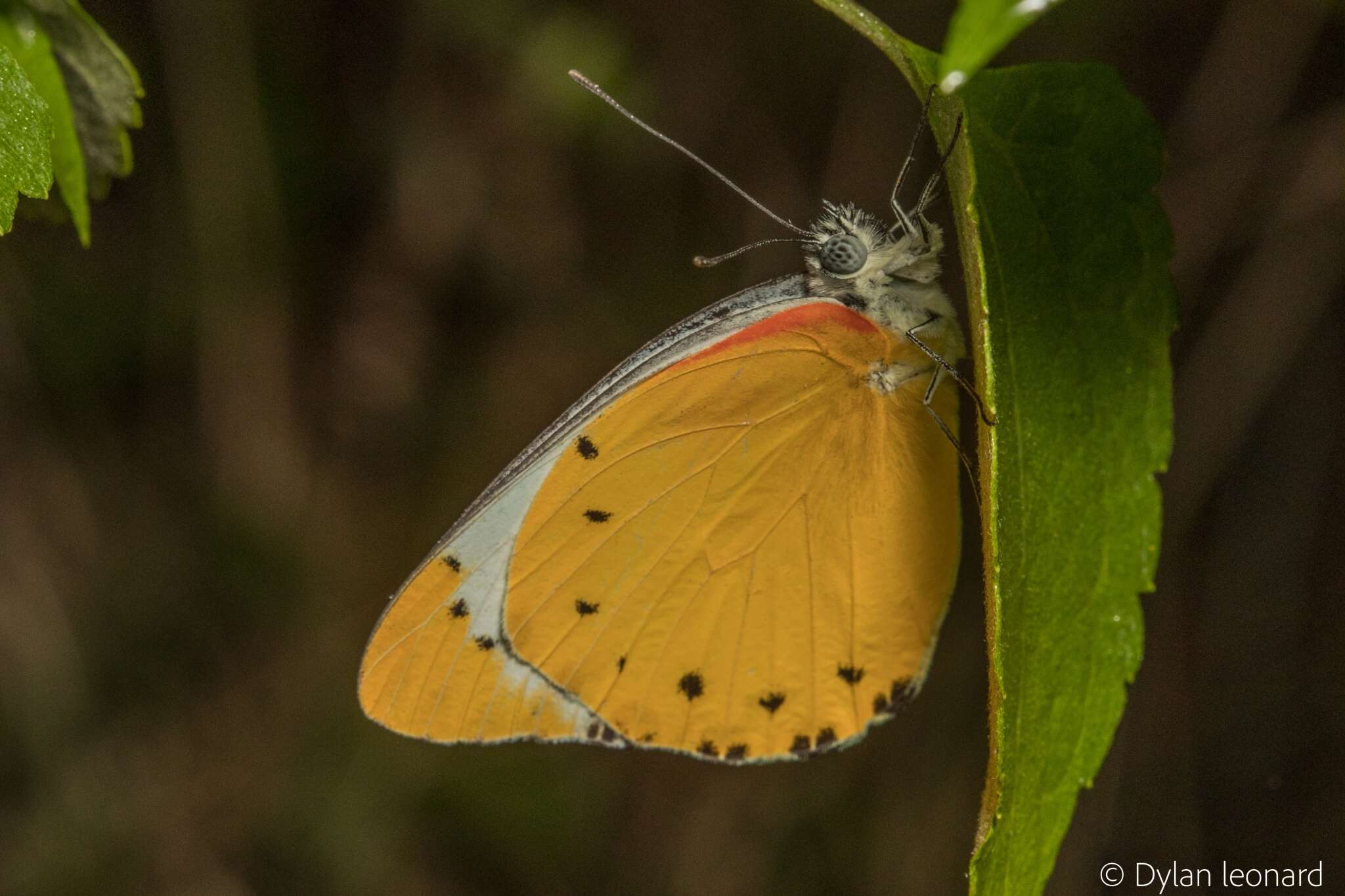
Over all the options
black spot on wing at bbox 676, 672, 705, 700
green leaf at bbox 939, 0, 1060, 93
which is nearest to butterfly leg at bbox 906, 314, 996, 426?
black spot on wing at bbox 676, 672, 705, 700

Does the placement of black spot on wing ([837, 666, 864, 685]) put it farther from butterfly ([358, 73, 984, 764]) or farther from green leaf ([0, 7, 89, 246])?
green leaf ([0, 7, 89, 246])

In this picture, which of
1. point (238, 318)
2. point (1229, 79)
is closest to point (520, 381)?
point (238, 318)

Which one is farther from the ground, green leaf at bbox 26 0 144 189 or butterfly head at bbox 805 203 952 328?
butterfly head at bbox 805 203 952 328

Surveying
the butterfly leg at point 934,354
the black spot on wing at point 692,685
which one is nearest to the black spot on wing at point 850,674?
the black spot on wing at point 692,685

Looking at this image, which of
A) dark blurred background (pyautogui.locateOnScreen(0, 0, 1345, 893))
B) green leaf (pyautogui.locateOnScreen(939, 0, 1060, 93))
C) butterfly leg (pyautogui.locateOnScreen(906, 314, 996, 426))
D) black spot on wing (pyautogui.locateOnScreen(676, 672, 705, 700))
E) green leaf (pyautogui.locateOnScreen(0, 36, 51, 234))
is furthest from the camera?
dark blurred background (pyautogui.locateOnScreen(0, 0, 1345, 893))

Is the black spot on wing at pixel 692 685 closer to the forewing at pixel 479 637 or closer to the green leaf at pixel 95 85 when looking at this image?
the forewing at pixel 479 637

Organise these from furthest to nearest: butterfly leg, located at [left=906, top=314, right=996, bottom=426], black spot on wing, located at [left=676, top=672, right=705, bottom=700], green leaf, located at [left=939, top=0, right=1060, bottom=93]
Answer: black spot on wing, located at [left=676, top=672, right=705, bottom=700] < butterfly leg, located at [left=906, top=314, right=996, bottom=426] < green leaf, located at [left=939, top=0, right=1060, bottom=93]

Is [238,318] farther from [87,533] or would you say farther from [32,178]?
[32,178]
